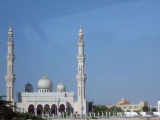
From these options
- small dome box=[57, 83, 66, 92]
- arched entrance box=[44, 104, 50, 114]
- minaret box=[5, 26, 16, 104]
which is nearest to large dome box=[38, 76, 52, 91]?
small dome box=[57, 83, 66, 92]

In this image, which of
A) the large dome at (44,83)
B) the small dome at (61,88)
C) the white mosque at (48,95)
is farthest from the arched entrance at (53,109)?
the small dome at (61,88)

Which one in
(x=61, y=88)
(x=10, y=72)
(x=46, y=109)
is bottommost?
(x=46, y=109)

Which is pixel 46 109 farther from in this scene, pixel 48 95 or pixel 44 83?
pixel 44 83

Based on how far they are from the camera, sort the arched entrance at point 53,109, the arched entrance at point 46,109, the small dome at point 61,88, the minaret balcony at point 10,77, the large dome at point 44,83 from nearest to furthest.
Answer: the minaret balcony at point 10,77, the arched entrance at point 46,109, the arched entrance at point 53,109, the large dome at point 44,83, the small dome at point 61,88

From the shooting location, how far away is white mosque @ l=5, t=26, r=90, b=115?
4238cm

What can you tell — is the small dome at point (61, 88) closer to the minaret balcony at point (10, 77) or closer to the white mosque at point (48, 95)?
the white mosque at point (48, 95)

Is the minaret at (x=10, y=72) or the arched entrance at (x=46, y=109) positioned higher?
the minaret at (x=10, y=72)

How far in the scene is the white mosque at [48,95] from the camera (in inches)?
1668

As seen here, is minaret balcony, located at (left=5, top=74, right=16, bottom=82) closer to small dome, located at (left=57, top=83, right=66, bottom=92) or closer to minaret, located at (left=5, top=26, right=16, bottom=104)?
minaret, located at (left=5, top=26, right=16, bottom=104)

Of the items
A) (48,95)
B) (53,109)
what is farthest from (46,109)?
(53,109)

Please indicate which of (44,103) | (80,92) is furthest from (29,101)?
(80,92)

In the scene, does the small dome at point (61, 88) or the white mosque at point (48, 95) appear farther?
the small dome at point (61, 88)

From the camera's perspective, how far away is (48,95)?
44938mm

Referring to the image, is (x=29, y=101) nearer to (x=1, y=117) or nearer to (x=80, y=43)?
(x=80, y=43)
